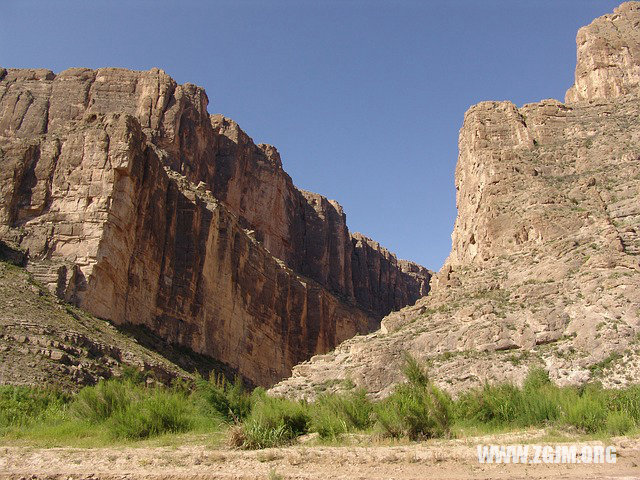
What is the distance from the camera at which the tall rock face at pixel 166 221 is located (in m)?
49.5

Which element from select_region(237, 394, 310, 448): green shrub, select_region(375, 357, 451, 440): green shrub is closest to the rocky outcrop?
select_region(375, 357, 451, 440): green shrub

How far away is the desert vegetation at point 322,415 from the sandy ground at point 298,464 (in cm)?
127

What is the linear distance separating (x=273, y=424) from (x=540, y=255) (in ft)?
96.7

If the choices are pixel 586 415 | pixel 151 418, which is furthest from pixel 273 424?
pixel 586 415

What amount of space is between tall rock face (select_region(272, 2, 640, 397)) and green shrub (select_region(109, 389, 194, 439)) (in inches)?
599

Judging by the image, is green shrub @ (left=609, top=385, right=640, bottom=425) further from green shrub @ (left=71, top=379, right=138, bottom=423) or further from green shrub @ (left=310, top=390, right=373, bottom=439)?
green shrub @ (left=71, top=379, right=138, bottom=423)

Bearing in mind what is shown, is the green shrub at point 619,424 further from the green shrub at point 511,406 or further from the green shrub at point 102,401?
the green shrub at point 102,401

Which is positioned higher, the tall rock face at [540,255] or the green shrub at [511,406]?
the tall rock face at [540,255]

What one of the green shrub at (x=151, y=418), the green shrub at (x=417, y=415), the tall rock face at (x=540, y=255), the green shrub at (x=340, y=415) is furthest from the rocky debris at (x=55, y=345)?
the green shrub at (x=417, y=415)

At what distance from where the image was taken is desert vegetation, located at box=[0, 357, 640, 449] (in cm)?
1989

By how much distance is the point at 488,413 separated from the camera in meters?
23.0

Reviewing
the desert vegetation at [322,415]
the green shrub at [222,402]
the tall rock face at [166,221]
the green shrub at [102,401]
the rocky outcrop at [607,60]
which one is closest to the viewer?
the desert vegetation at [322,415]

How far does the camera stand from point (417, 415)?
65.7 ft

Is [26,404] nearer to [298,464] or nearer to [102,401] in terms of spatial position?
[102,401]
